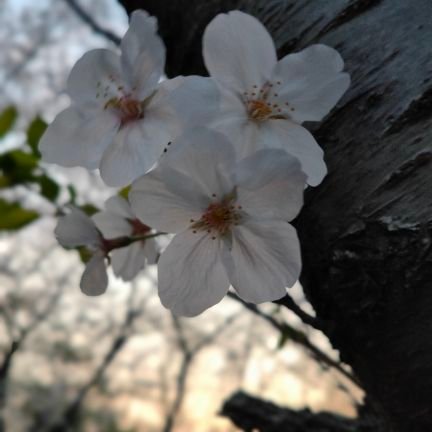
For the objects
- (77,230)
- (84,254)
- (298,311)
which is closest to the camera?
(298,311)

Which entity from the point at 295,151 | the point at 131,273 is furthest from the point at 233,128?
the point at 131,273

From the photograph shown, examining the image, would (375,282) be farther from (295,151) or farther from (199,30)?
(199,30)

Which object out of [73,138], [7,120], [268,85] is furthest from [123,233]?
[7,120]

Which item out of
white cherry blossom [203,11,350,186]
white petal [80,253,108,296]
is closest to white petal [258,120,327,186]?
white cherry blossom [203,11,350,186]

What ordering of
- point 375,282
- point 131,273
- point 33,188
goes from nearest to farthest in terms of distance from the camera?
1. point 375,282
2. point 131,273
3. point 33,188

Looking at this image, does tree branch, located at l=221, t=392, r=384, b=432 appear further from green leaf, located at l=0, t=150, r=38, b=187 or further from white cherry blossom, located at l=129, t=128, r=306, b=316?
green leaf, located at l=0, t=150, r=38, b=187

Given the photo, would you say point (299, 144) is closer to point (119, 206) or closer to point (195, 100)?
point (195, 100)
